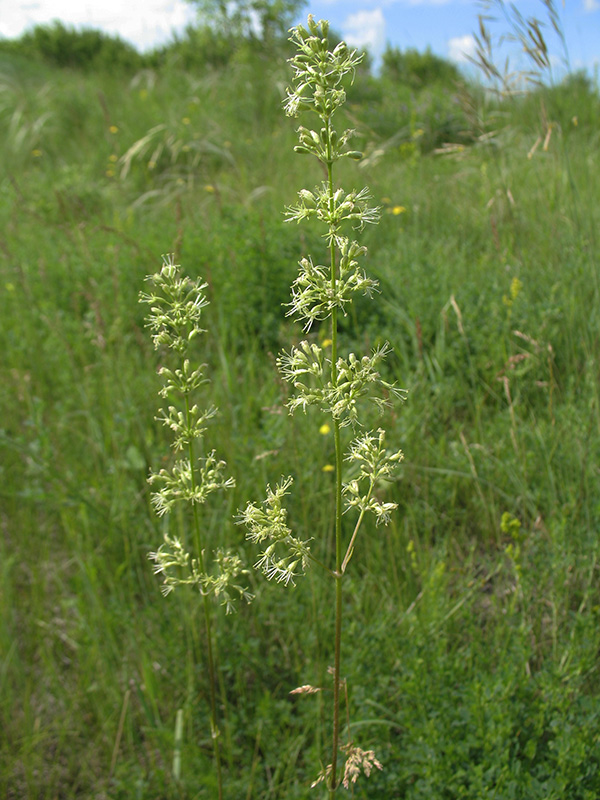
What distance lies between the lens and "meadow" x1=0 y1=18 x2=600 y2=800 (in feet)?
6.60

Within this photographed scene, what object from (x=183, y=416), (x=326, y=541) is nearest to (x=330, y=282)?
(x=183, y=416)

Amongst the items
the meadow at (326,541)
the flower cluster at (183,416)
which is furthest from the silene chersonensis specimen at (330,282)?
the meadow at (326,541)

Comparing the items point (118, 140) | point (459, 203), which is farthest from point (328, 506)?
point (118, 140)

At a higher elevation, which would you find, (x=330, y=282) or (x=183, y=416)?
(x=330, y=282)

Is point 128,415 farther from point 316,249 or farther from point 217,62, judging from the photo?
point 217,62

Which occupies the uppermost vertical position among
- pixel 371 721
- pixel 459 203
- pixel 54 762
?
pixel 459 203

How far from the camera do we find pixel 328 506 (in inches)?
112

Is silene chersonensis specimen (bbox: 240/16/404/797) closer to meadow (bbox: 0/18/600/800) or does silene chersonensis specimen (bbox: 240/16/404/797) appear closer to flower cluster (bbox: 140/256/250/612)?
flower cluster (bbox: 140/256/250/612)

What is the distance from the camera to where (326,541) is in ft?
8.89

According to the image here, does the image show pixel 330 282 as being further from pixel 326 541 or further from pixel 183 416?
pixel 326 541

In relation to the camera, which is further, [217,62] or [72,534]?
[217,62]

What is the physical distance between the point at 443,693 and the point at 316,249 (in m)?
3.29

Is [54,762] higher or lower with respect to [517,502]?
lower

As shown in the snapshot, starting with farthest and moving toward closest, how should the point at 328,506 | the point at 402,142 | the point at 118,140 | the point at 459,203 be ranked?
the point at 118,140 → the point at 402,142 → the point at 459,203 → the point at 328,506
